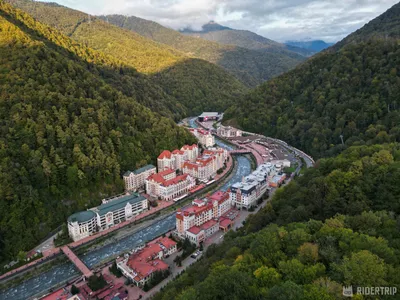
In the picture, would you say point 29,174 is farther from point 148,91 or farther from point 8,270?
point 148,91

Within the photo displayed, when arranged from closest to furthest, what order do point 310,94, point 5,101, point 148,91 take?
point 5,101 < point 310,94 < point 148,91

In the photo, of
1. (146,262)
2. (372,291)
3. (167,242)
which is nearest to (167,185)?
(167,242)

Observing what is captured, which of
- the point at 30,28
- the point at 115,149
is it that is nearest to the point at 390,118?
the point at 115,149

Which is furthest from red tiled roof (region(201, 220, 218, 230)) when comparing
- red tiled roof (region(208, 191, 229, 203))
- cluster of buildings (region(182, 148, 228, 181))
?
cluster of buildings (region(182, 148, 228, 181))

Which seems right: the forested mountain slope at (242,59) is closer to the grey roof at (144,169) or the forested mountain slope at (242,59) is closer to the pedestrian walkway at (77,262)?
the grey roof at (144,169)

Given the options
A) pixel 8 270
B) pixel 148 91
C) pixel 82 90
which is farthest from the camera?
pixel 148 91

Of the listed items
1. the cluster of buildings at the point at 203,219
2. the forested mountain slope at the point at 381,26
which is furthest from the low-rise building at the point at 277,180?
the forested mountain slope at the point at 381,26

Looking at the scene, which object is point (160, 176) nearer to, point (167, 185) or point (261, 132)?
point (167, 185)

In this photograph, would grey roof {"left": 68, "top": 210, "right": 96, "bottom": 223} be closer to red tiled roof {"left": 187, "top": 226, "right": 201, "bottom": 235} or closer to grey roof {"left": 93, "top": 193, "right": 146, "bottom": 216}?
grey roof {"left": 93, "top": 193, "right": 146, "bottom": 216}
